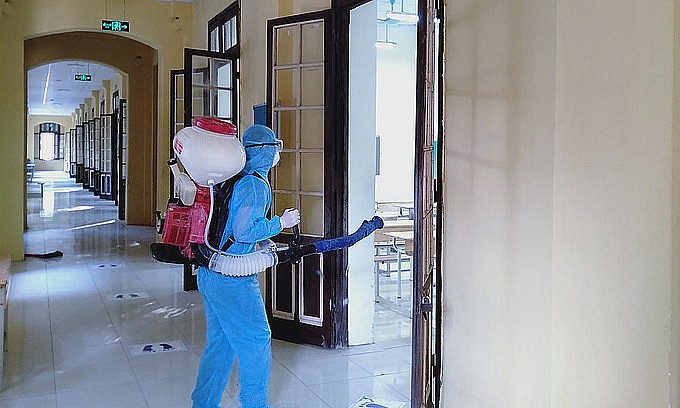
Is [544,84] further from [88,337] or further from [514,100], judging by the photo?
[88,337]

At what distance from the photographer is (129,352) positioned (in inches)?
199

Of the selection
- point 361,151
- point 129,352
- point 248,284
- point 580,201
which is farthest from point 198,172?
point 129,352

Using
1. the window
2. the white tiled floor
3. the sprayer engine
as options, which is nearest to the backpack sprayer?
the sprayer engine

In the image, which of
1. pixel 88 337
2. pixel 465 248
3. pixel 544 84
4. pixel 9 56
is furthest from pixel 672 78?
pixel 9 56

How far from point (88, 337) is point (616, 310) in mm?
4235

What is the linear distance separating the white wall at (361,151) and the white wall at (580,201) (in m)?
2.06

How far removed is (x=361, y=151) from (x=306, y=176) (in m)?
0.48

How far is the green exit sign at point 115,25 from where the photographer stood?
9.23 meters

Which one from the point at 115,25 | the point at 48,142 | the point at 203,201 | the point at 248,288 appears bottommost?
the point at 248,288

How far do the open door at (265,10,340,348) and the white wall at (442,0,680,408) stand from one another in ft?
6.96

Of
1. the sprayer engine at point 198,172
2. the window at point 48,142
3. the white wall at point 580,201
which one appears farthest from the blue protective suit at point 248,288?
the window at point 48,142

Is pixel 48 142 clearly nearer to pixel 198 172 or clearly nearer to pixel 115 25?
pixel 115 25

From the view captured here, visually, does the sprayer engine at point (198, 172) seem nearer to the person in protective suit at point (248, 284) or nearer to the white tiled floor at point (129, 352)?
the person in protective suit at point (248, 284)

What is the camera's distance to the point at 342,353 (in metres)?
5.05
